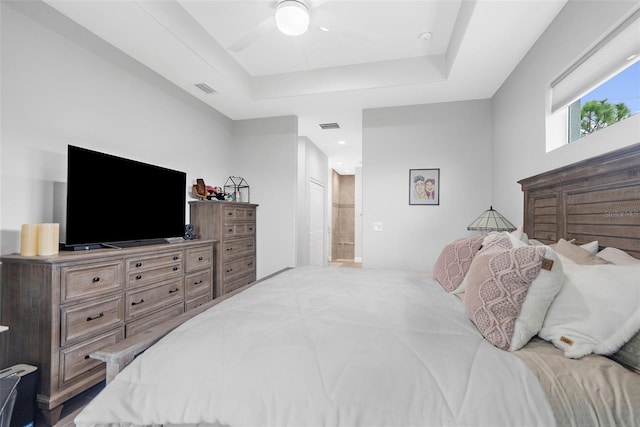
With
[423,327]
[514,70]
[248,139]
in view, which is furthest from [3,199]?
[514,70]

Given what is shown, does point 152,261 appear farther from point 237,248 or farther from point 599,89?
point 599,89

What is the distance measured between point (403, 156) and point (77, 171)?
329 centimetres

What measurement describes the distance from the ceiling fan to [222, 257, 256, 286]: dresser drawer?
2.37m

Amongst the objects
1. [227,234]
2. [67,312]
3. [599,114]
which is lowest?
[67,312]

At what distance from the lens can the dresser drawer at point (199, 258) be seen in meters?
2.92

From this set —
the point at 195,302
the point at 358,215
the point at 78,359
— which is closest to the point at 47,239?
the point at 78,359

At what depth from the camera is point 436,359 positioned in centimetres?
97

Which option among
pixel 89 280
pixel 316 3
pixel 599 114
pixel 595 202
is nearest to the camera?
pixel 595 202

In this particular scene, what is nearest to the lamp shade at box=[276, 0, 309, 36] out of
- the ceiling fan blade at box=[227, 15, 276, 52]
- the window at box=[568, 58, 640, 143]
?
the ceiling fan blade at box=[227, 15, 276, 52]

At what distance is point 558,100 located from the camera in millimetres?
2078

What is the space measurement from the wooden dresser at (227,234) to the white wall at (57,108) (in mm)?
644

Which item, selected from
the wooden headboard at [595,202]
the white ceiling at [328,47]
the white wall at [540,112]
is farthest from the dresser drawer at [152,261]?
the white wall at [540,112]

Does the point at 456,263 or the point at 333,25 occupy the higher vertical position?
the point at 333,25

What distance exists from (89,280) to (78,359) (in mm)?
495
